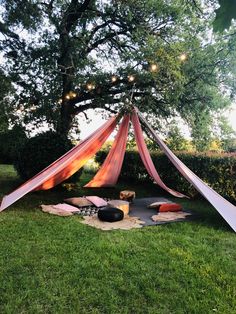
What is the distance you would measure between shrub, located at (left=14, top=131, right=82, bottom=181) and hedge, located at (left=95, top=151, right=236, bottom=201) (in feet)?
5.98

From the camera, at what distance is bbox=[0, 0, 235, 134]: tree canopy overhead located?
20.3 ft

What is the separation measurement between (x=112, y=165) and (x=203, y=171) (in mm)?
1775


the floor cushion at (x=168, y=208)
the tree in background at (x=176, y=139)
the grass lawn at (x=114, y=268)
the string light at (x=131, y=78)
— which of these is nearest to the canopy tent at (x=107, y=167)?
the grass lawn at (x=114, y=268)

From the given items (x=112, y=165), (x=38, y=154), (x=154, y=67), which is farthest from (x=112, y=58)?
(x=38, y=154)

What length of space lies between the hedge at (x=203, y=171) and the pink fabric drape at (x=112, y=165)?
98 cm

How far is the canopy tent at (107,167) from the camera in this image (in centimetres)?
421

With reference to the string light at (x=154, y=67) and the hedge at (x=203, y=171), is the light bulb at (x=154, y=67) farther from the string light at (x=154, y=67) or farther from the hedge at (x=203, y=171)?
the hedge at (x=203, y=171)

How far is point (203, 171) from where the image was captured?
5.77 m

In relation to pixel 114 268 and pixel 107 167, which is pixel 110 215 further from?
pixel 107 167

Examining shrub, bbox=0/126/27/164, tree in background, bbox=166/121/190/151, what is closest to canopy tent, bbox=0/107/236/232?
shrub, bbox=0/126/27/164

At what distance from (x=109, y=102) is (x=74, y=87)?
0.90 metres

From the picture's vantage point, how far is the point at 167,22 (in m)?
6.85

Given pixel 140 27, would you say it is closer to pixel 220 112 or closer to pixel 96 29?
pixel 96 29

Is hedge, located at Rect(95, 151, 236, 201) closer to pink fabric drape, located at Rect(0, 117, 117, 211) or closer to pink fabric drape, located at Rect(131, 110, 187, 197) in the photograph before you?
pink fabric drape, located at Rect(131, 110, 187, 197)
